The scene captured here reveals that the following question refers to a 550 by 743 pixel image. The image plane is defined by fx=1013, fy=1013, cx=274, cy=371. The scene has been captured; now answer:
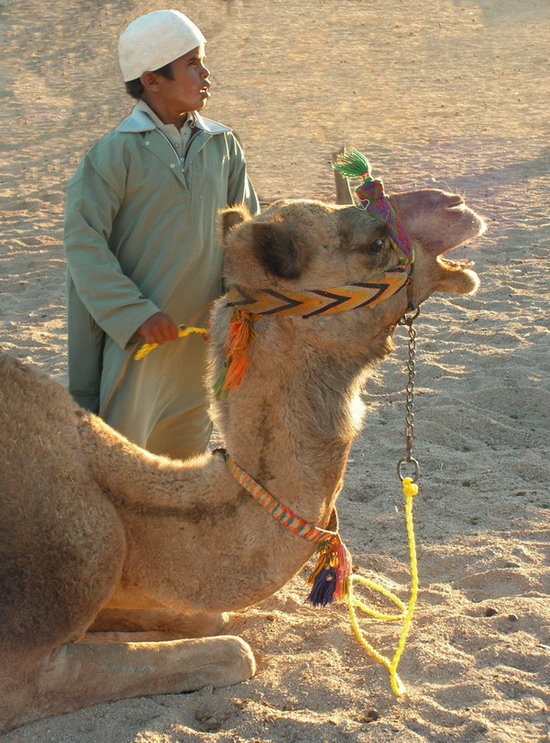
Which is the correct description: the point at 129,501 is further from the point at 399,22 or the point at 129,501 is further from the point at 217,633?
the point at 399,22

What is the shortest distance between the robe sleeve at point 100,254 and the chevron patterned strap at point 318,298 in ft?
2.34

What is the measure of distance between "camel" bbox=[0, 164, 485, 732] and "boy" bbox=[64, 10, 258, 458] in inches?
27.4

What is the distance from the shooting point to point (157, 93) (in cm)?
425

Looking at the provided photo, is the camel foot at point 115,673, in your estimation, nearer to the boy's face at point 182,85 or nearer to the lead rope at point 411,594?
the lead rope at point 411,594

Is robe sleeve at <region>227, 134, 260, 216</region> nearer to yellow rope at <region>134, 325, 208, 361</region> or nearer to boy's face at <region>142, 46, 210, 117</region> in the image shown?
boy's face at <region>142, 46, 210, 117</region>

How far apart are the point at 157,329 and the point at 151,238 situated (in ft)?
1.58

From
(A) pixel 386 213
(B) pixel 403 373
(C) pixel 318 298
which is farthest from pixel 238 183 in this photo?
(B) pixel 403 373

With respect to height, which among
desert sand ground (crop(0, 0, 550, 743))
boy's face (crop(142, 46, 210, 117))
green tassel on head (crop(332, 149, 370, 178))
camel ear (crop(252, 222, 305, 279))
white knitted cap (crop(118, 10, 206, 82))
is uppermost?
white knitted cap (crop(118, 10, 206, 82))

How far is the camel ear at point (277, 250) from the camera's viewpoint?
317cm

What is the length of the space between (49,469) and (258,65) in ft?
63.8

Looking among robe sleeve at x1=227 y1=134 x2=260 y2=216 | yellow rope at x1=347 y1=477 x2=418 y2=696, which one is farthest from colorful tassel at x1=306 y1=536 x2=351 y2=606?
robe sleeve at x1=227 y1=134 x2=260 y2=216

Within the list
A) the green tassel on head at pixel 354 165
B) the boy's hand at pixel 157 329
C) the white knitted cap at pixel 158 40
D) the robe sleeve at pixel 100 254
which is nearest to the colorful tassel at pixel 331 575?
the boy's hand at pixel 157 329

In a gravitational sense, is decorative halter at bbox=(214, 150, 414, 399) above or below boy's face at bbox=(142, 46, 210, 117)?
below

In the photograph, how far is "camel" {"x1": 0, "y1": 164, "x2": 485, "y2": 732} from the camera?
3305 mm
